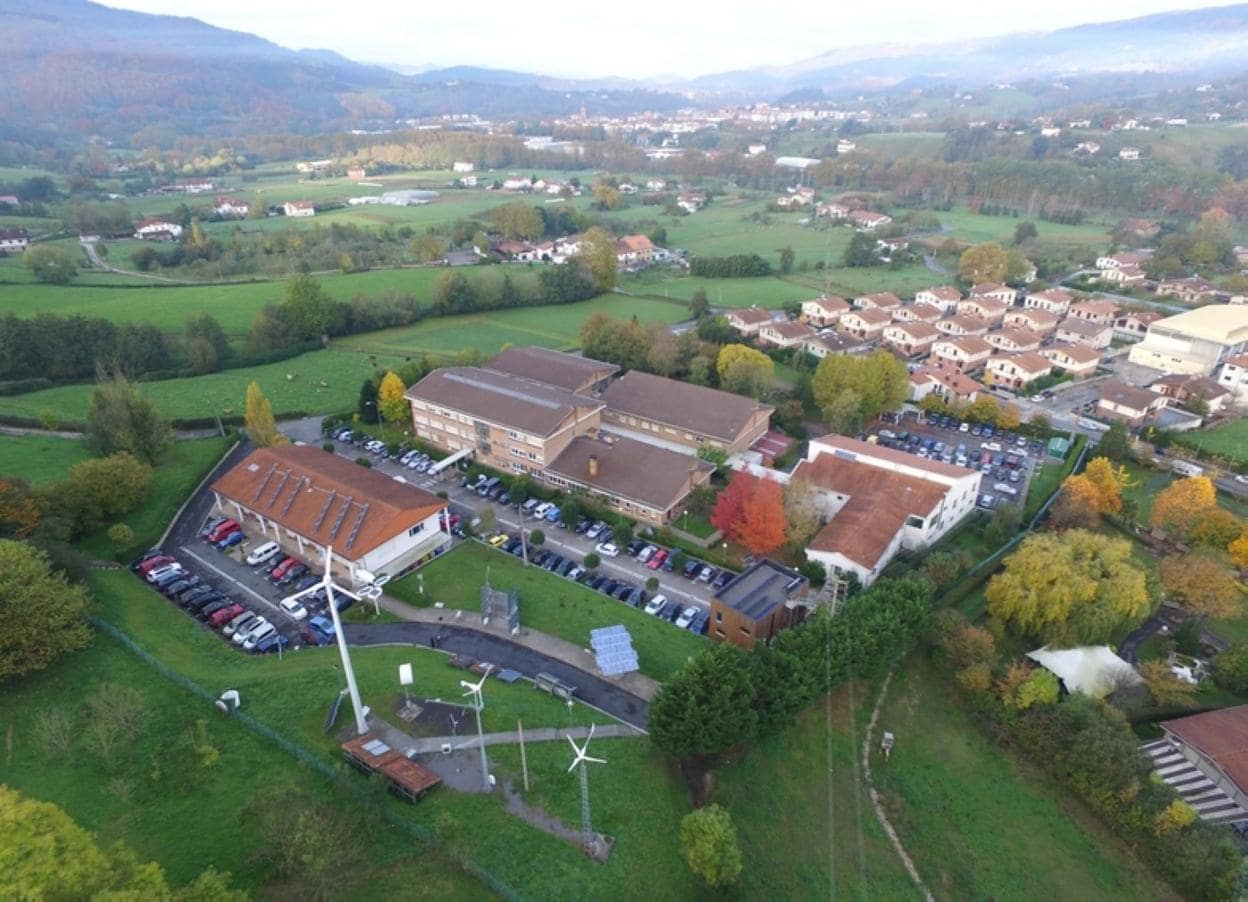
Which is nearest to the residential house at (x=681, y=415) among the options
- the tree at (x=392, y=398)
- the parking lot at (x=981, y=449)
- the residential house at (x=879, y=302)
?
the parking lot at (x=981, y=449)

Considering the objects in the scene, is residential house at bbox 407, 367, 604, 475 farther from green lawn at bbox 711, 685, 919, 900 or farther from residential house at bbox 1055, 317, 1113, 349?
residential house at bbox 1055, 317, 1113, 349

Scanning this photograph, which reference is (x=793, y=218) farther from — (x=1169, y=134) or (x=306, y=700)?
(x=306, y=700)

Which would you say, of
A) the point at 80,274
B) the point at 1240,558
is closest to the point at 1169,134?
the point at 1240,558

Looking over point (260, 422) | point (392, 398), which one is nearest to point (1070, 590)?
point (392, 398)

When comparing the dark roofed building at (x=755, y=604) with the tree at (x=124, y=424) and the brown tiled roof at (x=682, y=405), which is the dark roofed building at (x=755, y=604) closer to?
the brown tiled roof at (x=682, y=405)

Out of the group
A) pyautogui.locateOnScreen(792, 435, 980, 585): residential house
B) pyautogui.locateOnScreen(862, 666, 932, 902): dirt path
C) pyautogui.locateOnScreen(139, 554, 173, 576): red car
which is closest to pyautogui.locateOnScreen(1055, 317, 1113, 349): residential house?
pyautogui.locateOnScreen(792, 435, 980, 585): residential house
